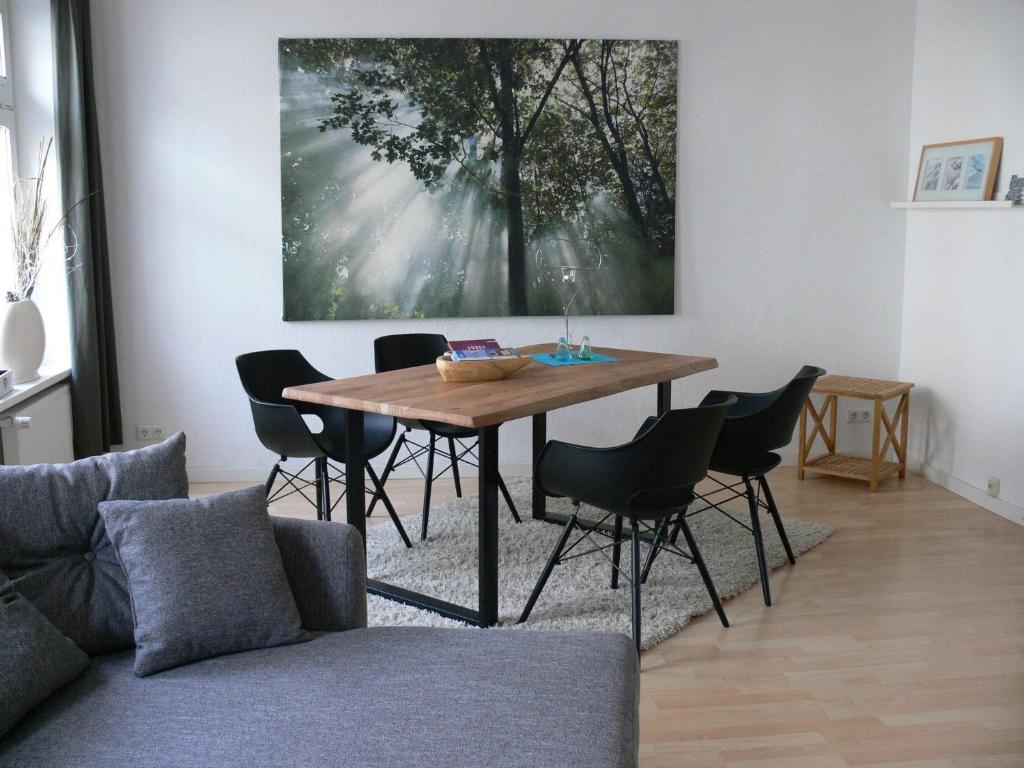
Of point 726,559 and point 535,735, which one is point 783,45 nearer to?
point 726,559

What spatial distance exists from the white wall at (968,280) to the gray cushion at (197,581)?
3727 mm

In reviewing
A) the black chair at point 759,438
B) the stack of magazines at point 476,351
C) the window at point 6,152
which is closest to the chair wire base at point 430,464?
the stack of magazines at point 476,351

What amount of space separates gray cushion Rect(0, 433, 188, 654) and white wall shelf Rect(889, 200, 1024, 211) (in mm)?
3988

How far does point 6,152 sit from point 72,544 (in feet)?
10.6

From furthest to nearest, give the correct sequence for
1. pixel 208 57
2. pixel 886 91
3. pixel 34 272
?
pixel 886 91 → pixel 208 57 → pixel 34 272

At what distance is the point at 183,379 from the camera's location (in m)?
5.45

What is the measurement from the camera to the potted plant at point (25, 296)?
14.6 feet

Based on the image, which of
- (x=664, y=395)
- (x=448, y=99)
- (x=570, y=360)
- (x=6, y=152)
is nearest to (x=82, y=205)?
(x=6, y=152)

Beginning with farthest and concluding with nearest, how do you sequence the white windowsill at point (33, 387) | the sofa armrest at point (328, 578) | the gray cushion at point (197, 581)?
the white windowsill at point (33, 387), the sofa armrest at point (328, 578), the gray cushion at point (197, 581)

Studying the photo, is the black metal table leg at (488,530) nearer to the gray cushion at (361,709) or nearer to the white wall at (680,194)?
the gray cushion at (361,709)

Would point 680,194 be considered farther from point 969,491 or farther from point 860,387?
point 969,491

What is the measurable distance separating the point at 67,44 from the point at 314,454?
248cm

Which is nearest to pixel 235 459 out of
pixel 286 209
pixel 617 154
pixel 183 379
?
pixel 183 379

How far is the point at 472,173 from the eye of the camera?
213 inches
